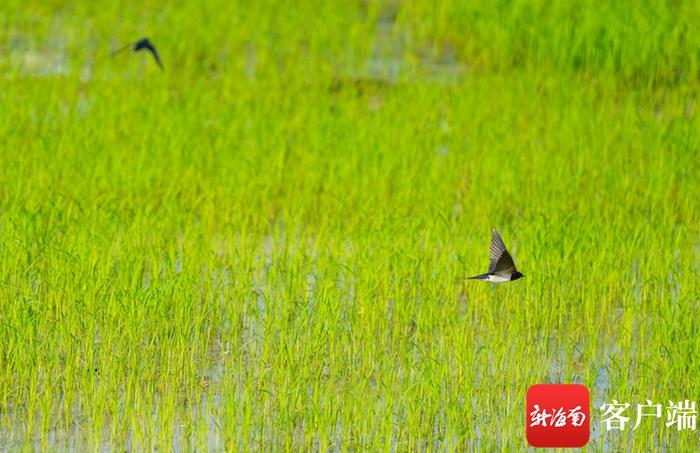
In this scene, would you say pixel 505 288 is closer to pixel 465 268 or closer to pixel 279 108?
pixel 465 268

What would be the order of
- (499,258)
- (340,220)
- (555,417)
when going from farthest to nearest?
(340,220) < (499,258) < (555,417)

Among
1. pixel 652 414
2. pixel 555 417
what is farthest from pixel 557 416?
pixel 652 414

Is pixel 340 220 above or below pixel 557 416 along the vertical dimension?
above

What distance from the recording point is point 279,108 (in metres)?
9.52

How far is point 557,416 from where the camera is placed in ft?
14.9

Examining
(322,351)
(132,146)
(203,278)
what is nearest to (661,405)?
(322,351)

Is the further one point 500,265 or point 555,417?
point 500,265

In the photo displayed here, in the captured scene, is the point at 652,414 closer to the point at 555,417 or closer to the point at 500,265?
the point at 555,417

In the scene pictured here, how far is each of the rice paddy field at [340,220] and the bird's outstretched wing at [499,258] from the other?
1.31ft

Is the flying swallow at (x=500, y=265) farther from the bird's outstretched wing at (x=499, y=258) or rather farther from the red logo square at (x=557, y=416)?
the red logo square at (x=557, y=416)

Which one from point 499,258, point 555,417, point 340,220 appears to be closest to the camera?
point 555,417

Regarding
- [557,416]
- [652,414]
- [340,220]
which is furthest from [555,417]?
[340,220]

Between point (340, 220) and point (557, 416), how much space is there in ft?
9.04

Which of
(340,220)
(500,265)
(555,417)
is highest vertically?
(340,220)
